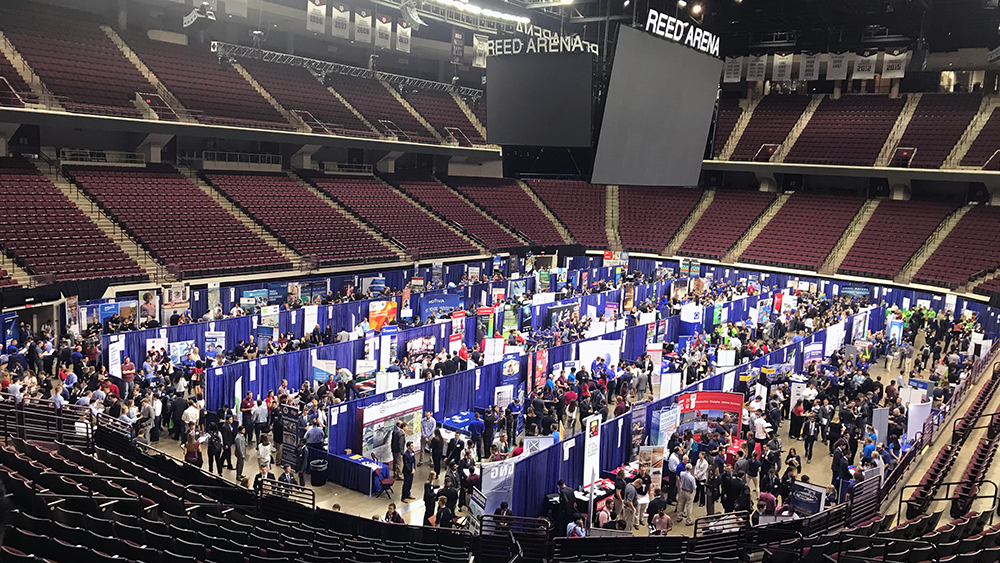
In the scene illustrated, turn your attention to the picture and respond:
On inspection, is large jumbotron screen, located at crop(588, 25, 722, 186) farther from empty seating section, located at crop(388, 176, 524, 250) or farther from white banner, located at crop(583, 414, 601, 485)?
empty seating section, located at crop(388, 176, 524, 250)

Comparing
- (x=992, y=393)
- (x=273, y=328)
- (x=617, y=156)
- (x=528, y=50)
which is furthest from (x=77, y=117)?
(x=992, y=393)

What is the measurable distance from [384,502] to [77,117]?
2346 centimetres

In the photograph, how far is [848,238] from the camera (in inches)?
1681

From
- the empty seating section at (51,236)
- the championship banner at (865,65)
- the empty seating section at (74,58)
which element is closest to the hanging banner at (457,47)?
the empty seating section at (74,58)

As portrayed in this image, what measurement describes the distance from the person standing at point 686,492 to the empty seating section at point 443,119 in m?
35.1

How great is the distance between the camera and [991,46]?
4353cm

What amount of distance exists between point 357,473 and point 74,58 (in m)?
27.0

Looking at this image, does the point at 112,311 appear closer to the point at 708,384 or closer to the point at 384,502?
the point at 384,502

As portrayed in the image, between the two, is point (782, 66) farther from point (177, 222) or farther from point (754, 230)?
point (177, 222)

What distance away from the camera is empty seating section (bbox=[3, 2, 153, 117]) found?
31742 millimetres

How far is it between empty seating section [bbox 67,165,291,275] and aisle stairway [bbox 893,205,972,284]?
29629 millimetres

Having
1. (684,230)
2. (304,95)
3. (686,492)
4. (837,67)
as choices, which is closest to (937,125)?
(837,67)

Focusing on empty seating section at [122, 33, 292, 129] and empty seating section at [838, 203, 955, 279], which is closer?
empty seating section at [122, 33, 292, 129]

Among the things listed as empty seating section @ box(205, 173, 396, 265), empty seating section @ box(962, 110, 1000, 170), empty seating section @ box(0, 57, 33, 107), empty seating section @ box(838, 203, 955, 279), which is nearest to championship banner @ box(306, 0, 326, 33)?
empty seating section @ box(205, 173, 396, 265)
